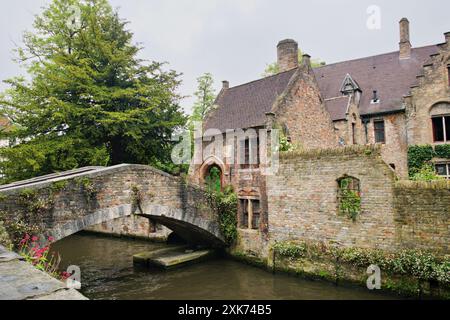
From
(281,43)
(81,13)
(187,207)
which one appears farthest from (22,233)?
(281,43)

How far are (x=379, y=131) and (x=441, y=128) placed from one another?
136 inches

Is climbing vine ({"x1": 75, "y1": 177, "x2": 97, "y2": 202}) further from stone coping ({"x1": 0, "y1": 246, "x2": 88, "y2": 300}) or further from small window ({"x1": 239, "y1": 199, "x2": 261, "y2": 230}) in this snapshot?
stone coping ({"x1": 0, "y1": 246, "x2": 88, "y2": 300})

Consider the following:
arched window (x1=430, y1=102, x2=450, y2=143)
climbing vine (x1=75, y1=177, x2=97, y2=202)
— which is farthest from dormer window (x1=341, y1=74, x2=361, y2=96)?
climbing vine (x1=75, y1=177, x2=97, y2=202)

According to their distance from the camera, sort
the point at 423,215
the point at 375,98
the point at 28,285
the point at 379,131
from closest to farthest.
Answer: the point at 28,285 → the point at 423,215 → the point at 379,131 → the point at 375,98

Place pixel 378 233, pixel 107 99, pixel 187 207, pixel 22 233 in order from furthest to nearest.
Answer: pixel 107 99 → pixel 187 207 → pixel 378 233 → pixel 22 233

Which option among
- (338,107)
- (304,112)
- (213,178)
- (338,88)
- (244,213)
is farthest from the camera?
(338,88)

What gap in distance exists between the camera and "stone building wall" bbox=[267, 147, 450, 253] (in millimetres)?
9242

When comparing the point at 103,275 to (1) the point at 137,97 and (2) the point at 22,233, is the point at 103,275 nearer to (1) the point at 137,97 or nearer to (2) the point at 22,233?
(2) the point at 22,233

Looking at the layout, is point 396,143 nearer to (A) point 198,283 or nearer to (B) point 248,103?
(B) point 248,103

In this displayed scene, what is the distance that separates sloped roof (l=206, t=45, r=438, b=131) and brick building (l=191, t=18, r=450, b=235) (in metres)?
0.06

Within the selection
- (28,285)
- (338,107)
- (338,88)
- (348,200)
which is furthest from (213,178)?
(28,285)

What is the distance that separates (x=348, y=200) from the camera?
11.0 metres

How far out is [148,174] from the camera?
39.9 ft

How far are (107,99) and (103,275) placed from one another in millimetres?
8051
